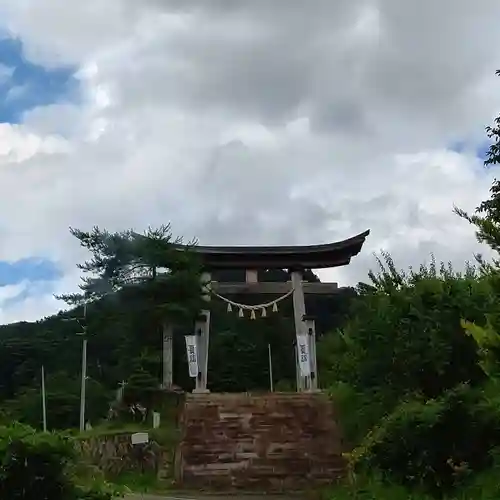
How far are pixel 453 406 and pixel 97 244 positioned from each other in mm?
16318

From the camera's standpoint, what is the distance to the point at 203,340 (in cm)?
2036

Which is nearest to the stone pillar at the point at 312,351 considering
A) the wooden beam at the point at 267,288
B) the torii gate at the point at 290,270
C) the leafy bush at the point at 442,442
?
the torii gate at the point at 290,270

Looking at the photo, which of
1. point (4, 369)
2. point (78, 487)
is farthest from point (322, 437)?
point (4, 369)

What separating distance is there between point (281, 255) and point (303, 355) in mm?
2852

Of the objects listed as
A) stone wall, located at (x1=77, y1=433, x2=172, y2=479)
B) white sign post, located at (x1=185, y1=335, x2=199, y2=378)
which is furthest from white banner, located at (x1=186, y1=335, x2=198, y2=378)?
stone wall, located at (x1=77, y1=433, x2=172, y2=479)

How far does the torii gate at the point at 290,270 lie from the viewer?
67.6ft

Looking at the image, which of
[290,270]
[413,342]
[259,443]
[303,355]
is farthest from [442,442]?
[290,270]

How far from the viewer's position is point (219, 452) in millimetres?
15312

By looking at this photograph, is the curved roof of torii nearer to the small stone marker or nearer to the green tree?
the green tree

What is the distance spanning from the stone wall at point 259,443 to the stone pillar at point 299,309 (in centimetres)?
297

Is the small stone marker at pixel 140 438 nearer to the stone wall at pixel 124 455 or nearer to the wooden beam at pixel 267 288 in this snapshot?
the stone wall at pixel 124 455

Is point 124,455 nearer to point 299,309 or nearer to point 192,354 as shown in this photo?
point 192,354

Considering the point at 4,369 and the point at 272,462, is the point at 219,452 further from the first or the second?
the point at 4,369

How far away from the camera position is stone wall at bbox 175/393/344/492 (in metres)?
14.8
